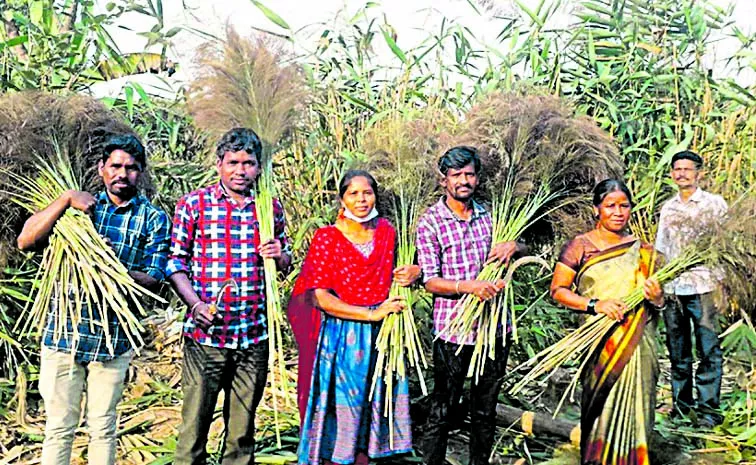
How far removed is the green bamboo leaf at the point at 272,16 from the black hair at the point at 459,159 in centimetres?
171

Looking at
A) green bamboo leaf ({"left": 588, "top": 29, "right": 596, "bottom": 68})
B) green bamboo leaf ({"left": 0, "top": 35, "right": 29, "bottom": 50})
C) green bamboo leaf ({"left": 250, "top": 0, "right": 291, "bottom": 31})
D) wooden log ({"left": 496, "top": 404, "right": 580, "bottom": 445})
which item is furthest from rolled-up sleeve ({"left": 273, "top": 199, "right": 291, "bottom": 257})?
green bamboo leaf ({"left": 588, "top": 29, "right": 596, "bottom": 68})

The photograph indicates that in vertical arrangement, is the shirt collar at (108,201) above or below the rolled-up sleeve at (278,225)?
above

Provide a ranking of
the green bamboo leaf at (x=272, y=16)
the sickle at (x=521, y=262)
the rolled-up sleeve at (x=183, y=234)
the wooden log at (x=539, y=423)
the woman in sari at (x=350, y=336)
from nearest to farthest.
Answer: the rolled-up sleeve at (x=183, y=234) → the sickle at (x=521, y=262) → the woman in sari at (x=350, y=336) → the wooden log at (x=539, y=423) → the green bamboo leaf at (x=272, y=16)

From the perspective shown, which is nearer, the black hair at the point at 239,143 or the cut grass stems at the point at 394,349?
the black hair at the point at 239,143

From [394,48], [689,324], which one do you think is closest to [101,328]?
[394,48]

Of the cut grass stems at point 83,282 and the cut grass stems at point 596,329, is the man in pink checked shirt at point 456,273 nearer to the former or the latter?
the cut grass stems at point 596,329

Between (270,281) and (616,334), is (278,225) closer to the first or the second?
(270,281)

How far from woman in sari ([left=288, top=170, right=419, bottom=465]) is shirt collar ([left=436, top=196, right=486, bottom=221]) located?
8.5 inches

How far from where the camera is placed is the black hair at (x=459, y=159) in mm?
2682

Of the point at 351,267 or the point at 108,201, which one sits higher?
the point at 108,201

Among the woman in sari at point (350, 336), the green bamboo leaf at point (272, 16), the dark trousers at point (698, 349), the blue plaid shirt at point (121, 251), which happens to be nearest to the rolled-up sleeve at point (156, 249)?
the blue plaid shirt at point (121, 251)

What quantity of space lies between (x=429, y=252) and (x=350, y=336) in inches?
18.4

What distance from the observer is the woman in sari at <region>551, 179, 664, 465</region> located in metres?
2.54

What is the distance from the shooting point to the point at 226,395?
8.68 feet
